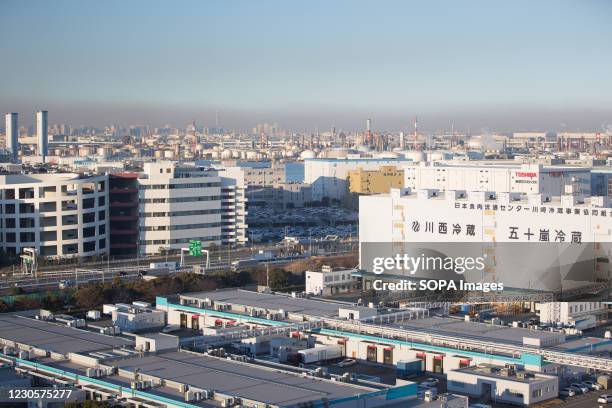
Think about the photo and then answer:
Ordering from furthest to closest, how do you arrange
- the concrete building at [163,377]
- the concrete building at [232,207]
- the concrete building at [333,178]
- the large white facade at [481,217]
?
the concrete building at [333,178] → the concrete building at [232,207] → the large white facade at [481,217] → the concrete building at [163,377]

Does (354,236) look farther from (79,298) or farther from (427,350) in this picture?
(427,350)

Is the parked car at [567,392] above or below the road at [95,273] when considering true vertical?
below

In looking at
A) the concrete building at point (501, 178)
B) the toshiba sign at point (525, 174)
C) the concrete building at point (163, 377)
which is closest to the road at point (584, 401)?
the concrete building at point (163, 377)

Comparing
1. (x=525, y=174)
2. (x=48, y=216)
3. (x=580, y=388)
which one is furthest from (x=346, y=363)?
(x=525, y=174)

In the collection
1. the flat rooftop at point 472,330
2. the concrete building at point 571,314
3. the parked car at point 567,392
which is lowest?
the parked car at point 567,392

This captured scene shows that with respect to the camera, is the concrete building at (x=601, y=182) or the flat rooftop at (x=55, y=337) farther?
the concrete building at (x=601, y=182)

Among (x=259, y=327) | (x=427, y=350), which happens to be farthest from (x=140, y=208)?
(x=427, y=350)

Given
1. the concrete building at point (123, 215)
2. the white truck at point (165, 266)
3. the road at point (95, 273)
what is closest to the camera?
the road at point (95, 273)
